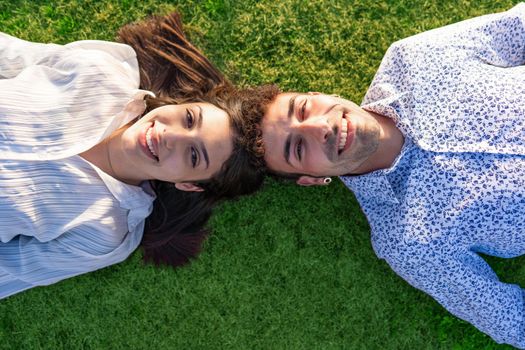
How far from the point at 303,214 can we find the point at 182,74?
142cm

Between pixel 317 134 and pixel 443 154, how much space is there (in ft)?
2.99

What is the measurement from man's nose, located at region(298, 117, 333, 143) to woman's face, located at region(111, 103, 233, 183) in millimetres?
462

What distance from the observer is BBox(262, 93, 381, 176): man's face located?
2775mm

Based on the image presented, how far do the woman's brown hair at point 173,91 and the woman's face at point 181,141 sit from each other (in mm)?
389

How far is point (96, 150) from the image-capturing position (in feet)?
10.8

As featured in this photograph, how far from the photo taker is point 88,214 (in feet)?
10.3

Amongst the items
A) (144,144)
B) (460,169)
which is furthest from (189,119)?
(460,169)

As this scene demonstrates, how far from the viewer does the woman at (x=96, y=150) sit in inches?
113

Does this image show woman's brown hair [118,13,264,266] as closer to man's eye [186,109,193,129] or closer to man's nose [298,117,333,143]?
man's eye [186,109,193,129]

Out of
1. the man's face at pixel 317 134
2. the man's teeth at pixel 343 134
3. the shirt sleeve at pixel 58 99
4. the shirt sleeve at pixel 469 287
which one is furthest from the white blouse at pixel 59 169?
the shirt sleeve at pixel 469 287

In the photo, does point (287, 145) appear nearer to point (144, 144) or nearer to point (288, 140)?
point (288, 140)

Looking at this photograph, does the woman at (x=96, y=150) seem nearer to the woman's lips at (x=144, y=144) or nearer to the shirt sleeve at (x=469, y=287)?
the woman's lips at (x=144, y=144)

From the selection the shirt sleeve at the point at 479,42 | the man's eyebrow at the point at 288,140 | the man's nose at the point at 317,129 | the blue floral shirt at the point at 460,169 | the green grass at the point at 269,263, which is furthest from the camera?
the green grass at the point at 269,263

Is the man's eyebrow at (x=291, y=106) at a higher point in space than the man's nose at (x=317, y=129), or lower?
higher
